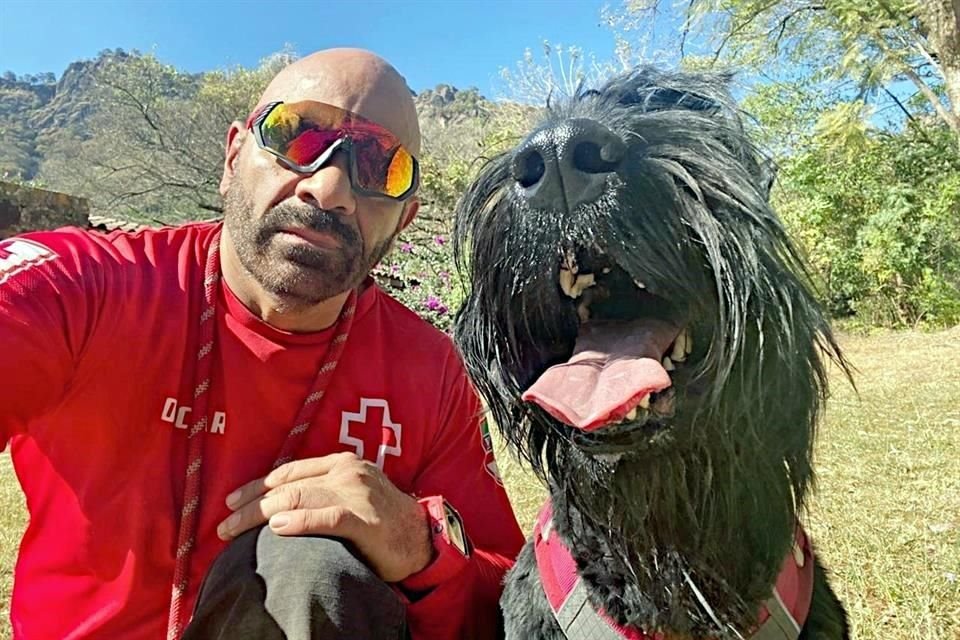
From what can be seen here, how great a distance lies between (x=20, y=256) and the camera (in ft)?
5.90

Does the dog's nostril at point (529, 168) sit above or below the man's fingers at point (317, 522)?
above

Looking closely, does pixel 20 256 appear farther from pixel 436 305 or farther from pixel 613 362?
pixel 436 305

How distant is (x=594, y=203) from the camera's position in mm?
1330

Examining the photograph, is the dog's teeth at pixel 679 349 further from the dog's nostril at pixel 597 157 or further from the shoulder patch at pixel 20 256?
the shoulder patch at pixel 20 256

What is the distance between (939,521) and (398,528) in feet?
11.2

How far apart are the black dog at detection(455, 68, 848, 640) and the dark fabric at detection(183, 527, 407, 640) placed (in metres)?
0.41

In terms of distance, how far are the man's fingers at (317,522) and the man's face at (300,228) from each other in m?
0.69

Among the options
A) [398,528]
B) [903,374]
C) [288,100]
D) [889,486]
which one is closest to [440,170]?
[903,374]

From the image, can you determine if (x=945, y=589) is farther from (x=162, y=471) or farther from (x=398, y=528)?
(x=162, y=471)

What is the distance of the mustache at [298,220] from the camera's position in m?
2.17

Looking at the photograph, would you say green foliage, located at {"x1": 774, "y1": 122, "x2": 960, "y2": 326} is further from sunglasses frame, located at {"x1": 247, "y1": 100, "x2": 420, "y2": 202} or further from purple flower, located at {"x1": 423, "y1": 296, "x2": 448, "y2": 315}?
sunglasses frame, located at {"x1": 247, "y1": 100, "x2": 420, "y2": 202}

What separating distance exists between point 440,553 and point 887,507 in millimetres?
3372

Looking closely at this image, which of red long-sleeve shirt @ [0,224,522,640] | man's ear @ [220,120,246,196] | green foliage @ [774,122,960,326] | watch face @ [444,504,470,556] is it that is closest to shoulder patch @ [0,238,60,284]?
red long-sleeve shirt @ [0,224,522,640]

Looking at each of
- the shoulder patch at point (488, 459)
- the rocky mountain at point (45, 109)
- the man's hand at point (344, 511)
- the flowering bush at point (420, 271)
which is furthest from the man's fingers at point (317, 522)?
the rocky mountain at point (45, 109)
